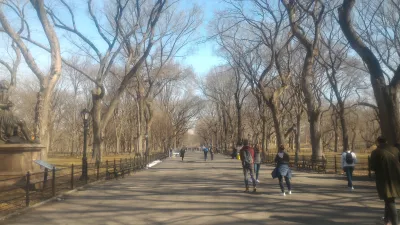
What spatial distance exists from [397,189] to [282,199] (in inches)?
175

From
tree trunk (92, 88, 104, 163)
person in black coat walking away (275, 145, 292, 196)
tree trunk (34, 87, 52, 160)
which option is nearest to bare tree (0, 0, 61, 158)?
tree trunk (34, 87, 52, 160)

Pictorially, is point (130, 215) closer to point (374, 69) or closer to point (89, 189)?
point (89, 189)

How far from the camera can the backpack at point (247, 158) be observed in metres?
12.2

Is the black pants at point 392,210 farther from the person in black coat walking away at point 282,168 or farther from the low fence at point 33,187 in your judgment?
the low fence at point 33,187

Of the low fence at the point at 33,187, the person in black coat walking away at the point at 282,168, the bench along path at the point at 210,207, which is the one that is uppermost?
the person in black coat walking away at the point at 282,168

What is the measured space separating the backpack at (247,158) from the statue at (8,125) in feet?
26.4

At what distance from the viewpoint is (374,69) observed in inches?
531

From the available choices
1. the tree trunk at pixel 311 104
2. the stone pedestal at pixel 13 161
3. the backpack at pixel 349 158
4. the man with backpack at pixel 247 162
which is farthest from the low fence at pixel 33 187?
the tree trunk at pixel 311 104

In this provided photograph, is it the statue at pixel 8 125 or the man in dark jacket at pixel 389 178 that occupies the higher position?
the statue at pixel 8 125

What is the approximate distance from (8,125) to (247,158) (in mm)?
8799

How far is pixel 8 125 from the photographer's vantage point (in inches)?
554

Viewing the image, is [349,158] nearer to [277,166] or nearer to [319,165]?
[277,166]

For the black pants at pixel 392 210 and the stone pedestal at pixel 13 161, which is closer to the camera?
the black pants at pixel 392 210

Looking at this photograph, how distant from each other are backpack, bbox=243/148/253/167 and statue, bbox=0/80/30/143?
805cm
